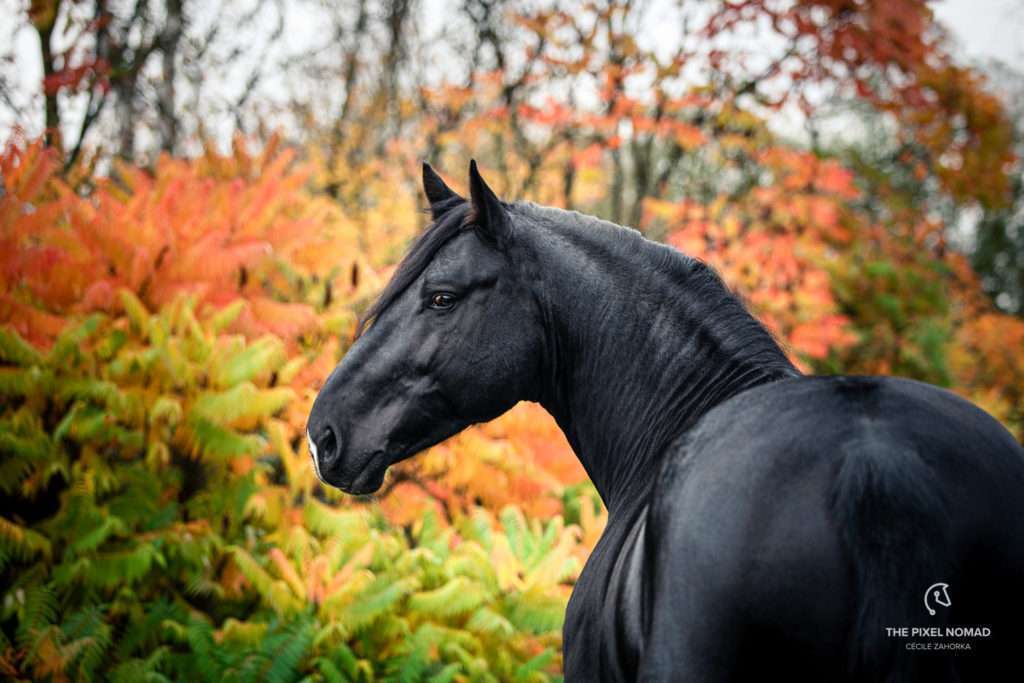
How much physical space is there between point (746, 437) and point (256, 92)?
9.14 meters

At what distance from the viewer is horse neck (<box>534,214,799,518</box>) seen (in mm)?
2150

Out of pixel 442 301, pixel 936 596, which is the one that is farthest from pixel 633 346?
pixel 936 596

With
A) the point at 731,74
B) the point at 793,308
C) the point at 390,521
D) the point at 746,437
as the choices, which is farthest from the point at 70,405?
the point at 793,308

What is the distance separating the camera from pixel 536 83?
8305 millimetres

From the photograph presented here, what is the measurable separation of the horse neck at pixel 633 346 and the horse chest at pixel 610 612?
144 mm

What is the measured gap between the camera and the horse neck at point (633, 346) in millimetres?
2150

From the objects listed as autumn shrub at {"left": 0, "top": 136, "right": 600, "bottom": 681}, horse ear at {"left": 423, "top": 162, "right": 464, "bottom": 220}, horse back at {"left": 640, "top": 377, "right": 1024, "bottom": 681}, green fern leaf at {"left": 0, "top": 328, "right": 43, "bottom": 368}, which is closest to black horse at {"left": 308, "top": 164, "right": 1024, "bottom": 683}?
horse back at {"left": 640, "top": 377, "right": 1024, "bottom": 681}

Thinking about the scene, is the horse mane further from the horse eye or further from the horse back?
the horse back

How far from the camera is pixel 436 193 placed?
102 inches

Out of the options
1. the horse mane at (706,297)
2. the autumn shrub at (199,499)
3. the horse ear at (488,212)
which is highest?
the horse ear at (488,212)

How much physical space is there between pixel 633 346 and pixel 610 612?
0.72m

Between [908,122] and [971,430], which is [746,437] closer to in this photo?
[971,430]

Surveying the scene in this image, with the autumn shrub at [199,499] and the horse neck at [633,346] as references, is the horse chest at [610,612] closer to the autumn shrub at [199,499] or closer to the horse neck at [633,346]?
the horse neck at [633,346]

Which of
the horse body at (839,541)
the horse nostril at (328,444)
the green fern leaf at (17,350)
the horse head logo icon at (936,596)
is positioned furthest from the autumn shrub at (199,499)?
the horse head logo icon at (936,596)
